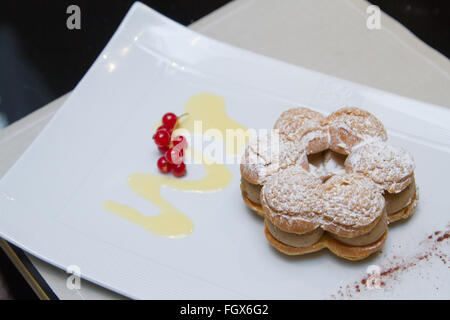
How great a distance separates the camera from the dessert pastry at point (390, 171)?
4.61 ft

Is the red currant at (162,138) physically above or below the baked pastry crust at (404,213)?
above

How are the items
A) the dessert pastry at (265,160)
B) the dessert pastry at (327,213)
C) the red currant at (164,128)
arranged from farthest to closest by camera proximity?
1. the red currant at (164,128)
2. the dessert pastry at (265,160)
3. the dessert pastry at (327,213)

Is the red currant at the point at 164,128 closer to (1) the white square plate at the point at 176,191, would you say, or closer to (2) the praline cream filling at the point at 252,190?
(1) the white square plate at the point at 176,191

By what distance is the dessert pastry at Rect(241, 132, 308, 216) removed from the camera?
4.83 feet

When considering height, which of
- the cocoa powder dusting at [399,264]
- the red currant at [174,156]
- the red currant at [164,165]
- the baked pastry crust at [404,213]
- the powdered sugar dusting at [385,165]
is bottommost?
the cocoa powder dusting at [399,264]

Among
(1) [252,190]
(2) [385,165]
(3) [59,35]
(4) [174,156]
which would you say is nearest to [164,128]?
(4) [174,156]

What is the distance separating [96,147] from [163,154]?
0.22 metres

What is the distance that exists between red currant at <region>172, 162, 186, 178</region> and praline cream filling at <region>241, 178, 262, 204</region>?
0.75 feet

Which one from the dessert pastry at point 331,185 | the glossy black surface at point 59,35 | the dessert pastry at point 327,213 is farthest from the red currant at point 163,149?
the glossy black surface at point 59,35

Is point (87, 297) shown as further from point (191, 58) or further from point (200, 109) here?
point (191, 58)

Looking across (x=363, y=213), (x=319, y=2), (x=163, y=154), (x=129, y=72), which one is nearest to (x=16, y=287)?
(x=163, y=154)

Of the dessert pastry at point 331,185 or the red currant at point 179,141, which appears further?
the red currant at point 179,141

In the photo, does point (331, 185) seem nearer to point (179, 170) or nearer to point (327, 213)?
point (327, 213)

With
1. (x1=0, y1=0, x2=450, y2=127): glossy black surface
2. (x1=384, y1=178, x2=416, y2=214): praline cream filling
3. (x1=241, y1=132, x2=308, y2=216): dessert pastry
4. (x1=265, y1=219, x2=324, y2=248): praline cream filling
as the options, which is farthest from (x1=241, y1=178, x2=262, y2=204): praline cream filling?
(x1=0, y1=0, x2=450, y2=127): glossy black surface
